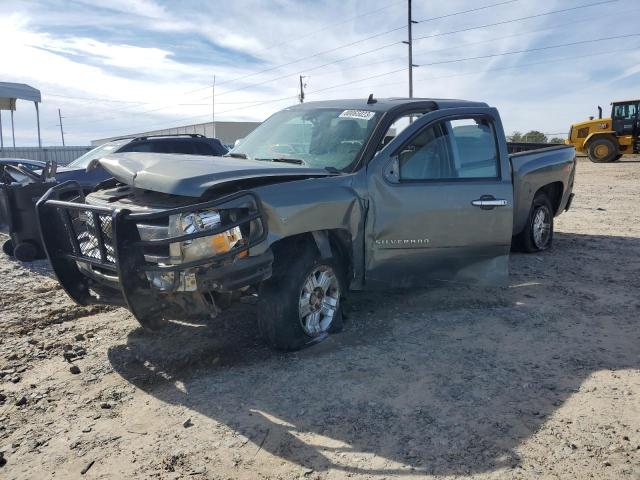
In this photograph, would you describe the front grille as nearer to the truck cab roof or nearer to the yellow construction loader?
the truck cab roof

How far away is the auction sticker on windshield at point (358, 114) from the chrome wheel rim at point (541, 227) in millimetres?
3799

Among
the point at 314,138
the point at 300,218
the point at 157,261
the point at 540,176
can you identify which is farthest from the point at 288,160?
the point at 540,176

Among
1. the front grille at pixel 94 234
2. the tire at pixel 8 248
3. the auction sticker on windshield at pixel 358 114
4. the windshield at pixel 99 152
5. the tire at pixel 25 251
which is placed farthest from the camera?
the windshield at pixel 99 152

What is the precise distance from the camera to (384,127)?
15.2ft

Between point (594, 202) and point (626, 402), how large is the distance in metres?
11.2

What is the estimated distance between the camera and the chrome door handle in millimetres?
4918

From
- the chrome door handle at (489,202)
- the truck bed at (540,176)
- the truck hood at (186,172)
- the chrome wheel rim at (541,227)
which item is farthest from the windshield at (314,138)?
the chrome wheel rim at (541,227)

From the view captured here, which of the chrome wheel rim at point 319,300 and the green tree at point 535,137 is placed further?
the green tree at point 535,137

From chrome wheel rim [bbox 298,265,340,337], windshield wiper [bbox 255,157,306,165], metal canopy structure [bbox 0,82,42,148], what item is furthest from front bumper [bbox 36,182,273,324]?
metal canopy structure [bbox 0,82,42,148]

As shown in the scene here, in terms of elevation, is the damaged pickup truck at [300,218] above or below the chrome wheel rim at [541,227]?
above

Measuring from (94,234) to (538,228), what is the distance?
19.7 ft

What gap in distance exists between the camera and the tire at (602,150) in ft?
87.9

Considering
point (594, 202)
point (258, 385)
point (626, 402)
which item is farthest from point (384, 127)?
point (594, 202)

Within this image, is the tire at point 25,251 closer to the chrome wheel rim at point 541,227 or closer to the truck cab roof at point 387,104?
the truck cab roof at point 387,104
